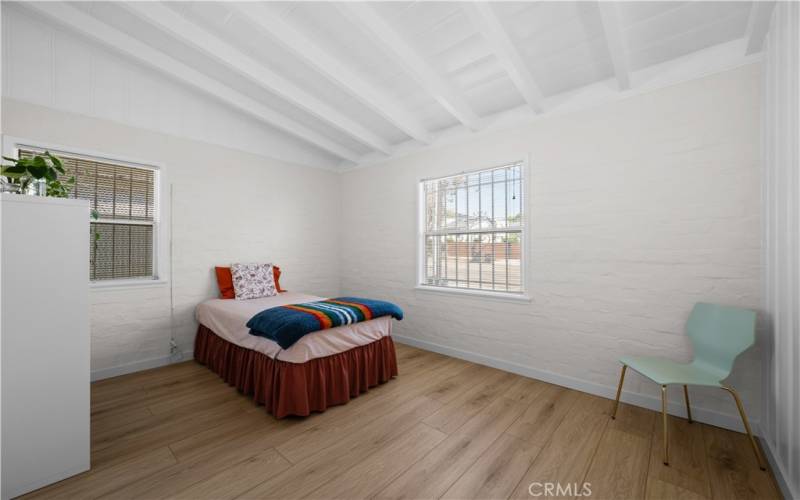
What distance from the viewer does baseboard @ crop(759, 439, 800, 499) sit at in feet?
5.18

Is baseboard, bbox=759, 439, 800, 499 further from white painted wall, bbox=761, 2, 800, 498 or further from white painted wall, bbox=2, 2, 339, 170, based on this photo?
white painted wall, bbox=2, 2, 339, 170

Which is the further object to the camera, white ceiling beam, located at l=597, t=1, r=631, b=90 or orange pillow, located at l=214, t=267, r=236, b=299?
orange pillow, located at l=214, t=267, r=236, b=299

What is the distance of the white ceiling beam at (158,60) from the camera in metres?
2.43

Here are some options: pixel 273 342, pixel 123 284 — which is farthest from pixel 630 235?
pixel 123 284

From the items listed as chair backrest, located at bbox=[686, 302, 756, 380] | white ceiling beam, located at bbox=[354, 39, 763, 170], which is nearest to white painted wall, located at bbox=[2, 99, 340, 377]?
white ceiling beam, located at bbox=[354, 39, 763, 170]

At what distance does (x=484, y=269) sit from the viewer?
11.8 feet

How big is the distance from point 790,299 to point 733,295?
598mm

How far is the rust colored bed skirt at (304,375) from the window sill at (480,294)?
101cm

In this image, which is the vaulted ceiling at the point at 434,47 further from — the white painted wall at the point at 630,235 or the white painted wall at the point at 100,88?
the white painted wall at the point at 100,88

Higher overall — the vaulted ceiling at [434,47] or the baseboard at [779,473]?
the vaulted ceiling at [434,47]

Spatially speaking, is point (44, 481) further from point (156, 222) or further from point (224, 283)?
point (156, 222)

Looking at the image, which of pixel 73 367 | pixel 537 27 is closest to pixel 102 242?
pixel 73 367

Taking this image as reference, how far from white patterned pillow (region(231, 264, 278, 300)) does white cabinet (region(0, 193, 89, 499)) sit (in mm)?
1860

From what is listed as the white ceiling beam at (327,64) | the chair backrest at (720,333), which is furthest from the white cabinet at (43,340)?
the chair backrest at (720,333)
